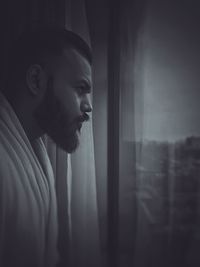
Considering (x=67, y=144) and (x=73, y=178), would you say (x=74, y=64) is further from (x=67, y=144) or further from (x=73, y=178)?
(x=73, y=178)

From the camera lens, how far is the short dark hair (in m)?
1.70

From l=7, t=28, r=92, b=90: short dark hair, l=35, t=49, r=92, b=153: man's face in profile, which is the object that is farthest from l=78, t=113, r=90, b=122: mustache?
l=7, t=28, r=92, b=90: short dark hair

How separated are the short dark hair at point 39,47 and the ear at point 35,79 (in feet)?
0.08

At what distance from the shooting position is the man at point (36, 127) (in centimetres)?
162

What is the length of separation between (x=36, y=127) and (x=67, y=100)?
6.7 inches

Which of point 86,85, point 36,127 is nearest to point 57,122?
point 36,127

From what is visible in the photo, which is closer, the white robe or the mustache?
the white robe

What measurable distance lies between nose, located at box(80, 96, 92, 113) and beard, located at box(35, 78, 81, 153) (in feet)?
0.12

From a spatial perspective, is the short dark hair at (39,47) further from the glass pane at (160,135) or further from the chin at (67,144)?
the chin at (67,144)

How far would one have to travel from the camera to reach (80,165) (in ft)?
5.73

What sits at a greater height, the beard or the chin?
the beard

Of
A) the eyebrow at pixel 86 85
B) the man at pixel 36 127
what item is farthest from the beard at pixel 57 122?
the eyebrow at pixel 86 85

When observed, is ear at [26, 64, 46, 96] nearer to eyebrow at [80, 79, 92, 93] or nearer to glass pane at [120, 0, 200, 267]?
eyebrow at [80, 79, 92, 93]

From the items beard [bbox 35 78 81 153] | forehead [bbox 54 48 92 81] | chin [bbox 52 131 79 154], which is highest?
forehead [bbox 54 48 92 81]
